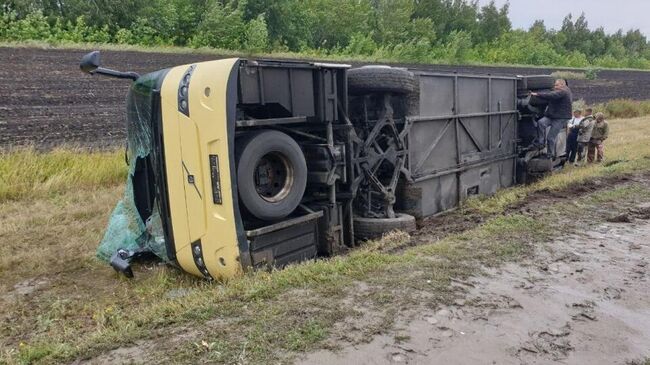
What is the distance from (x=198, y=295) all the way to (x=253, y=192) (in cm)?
101

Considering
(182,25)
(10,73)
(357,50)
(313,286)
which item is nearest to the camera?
(313,286)

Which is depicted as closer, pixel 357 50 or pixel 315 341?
pixel 315 341

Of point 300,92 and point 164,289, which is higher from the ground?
point 300,92

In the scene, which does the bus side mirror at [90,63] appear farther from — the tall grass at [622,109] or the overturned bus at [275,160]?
the tall grass at [622,109]

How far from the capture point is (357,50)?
36.2 metres

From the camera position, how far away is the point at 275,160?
517cm

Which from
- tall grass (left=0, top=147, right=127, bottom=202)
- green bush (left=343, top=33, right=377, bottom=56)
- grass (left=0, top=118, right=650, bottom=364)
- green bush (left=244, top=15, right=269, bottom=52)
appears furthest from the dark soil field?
green bush (left=343, top=33, right=377, bottom=56)

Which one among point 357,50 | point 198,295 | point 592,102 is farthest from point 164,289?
point 357,50

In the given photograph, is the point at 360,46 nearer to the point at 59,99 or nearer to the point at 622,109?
the point at 622,109

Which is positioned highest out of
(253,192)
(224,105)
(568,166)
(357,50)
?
(357,50)

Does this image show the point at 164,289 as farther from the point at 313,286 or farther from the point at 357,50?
the point at 357,50

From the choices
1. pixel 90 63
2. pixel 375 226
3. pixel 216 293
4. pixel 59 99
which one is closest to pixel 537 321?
pixel 216 293

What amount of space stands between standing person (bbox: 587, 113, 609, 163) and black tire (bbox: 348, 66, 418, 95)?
24.1ft

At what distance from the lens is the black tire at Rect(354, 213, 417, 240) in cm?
618
